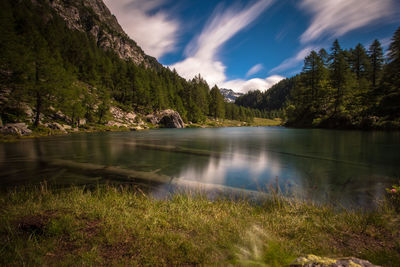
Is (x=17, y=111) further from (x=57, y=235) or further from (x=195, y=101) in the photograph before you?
(x=195, y=101)

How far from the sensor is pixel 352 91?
4666cm

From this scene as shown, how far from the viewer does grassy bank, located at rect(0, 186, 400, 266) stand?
2756 millimetres

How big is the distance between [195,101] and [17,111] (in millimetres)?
82612

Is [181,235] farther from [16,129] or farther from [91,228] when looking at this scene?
[16,129]

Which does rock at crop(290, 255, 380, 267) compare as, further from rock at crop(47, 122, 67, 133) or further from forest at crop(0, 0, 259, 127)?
rock at crop(47, 122, 67, 133)

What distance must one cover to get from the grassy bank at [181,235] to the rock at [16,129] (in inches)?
1154

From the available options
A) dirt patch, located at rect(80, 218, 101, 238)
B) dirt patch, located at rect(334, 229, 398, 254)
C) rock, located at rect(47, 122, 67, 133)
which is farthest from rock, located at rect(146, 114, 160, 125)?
dirt patch, located at rect(334, 229, 398, 254)

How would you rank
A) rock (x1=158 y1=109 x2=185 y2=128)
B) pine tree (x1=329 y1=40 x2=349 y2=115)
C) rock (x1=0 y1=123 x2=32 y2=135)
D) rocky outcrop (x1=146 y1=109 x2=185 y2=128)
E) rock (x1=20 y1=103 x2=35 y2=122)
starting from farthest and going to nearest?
rock (x1=158 y1=109 x2=185 y2=128) < rocky outcrop (x1=146 y1=109 x2=185 y2=128) < pine tree (x1=329 y1=40 x2=349 y2=115) < rock (x1=20 y1=103 x2=35 y2=122) < rock (x1=0 y1=123 x2=32 y2=135)

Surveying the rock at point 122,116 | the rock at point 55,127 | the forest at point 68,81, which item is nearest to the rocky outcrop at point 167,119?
the forest at point 68,81

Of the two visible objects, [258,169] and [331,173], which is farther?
[258,169]

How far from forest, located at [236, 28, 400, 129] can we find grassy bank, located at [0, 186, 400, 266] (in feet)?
136

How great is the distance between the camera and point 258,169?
11.3 metres

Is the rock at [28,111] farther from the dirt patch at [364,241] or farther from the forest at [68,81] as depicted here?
the dirt patch at [364,241]

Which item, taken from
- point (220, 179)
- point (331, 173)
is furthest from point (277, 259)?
point (331, 173)
